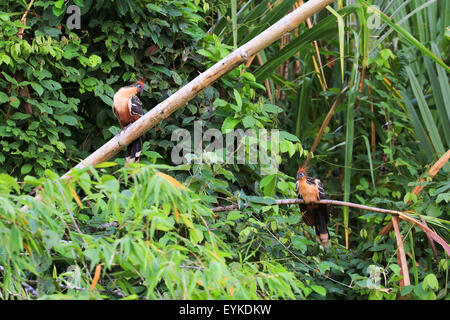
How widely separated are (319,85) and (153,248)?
312 cm

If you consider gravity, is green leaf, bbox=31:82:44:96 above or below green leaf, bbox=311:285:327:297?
above

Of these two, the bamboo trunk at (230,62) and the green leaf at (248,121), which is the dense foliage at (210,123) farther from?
the bamboo trunk at (230,62)

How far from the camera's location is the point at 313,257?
316cm

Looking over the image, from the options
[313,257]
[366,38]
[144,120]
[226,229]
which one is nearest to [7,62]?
[144,120]

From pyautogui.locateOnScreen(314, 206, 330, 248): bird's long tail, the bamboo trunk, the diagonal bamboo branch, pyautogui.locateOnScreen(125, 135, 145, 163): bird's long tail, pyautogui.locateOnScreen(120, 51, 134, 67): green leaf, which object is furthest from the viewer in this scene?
pyautogui.locateOnScreen(120, 51, 134, 67): green leaf

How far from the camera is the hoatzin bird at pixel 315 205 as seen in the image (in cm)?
326

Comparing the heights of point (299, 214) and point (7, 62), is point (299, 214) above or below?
below

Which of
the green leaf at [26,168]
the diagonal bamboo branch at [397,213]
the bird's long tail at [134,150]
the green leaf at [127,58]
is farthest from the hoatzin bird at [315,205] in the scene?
the green leaf at [26,168]

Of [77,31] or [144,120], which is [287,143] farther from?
[77,31]
